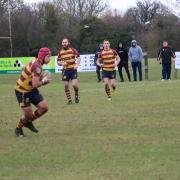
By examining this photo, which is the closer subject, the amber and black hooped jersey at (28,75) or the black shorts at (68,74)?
the amber and black hooped jersey at (28,75)

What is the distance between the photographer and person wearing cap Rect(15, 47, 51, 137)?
1027cm

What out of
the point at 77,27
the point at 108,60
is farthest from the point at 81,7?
the point at 108,60

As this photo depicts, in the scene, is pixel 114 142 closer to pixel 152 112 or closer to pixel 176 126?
pixel 176 126

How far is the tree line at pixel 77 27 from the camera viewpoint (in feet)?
241

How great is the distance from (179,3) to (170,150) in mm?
71444

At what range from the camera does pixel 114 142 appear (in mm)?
9898

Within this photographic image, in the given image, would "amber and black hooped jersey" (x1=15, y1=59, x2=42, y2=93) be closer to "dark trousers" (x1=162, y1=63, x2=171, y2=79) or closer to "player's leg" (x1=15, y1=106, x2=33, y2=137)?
"player's leg" (x1=15, y1=106, x2=33, y2=137)

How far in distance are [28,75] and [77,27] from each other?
2855 inches

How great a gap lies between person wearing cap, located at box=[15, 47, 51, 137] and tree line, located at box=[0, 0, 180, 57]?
176 ft

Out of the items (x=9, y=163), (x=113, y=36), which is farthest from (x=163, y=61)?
(x=113, y=36)

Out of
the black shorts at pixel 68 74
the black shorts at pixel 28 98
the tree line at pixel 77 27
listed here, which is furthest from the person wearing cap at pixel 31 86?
the tree line at pixel 77 27

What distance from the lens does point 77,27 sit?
8256cm

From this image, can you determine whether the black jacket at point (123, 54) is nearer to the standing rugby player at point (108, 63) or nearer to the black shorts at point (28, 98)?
the standing rugby player at point (108, 63)

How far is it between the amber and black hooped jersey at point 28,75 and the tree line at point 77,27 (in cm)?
5385
